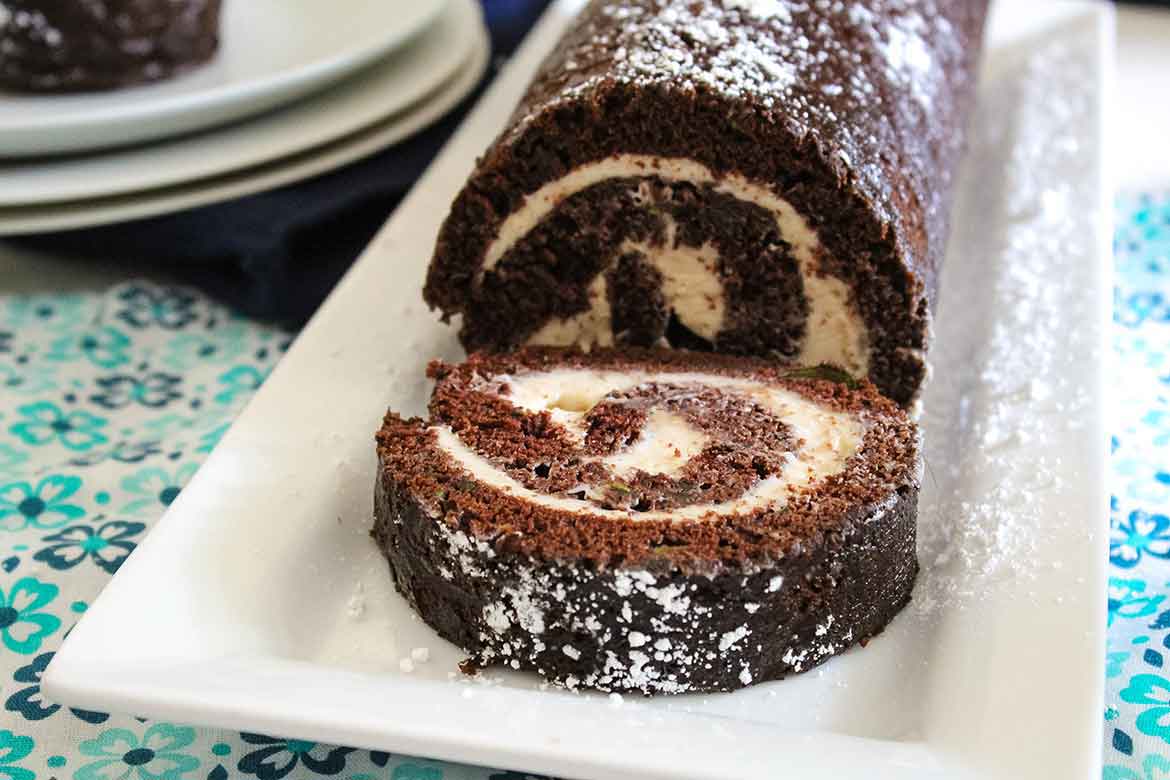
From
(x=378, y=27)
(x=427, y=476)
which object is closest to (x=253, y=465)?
(x=427, y=476)

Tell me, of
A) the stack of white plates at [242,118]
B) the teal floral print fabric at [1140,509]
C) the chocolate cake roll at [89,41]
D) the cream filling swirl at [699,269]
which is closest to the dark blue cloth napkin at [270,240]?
the stack of white plates at [242,118]

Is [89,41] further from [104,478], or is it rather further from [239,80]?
[104,478]

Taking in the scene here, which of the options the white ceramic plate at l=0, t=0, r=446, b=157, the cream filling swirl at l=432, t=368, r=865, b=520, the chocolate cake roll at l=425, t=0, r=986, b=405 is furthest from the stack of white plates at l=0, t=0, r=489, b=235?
the cream filling swirl at l=432, t=368, r=865, b=520

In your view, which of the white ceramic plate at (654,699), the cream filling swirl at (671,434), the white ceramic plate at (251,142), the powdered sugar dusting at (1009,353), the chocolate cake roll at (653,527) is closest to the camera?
the white ceramic plate at (654,699)

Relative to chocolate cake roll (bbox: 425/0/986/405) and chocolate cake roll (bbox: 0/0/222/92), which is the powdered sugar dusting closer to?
chocolate cake roll (bbox: 425/0/986/405)

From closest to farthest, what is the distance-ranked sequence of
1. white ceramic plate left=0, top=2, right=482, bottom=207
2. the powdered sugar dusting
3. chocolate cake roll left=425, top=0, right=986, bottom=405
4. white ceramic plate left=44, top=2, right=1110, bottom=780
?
white ceramic plate left=44, top=2, right=1110, bottom=780
the powdered sugar dusting
chocolate cake roll left=425, top=0, right=986, bottom=405
white ceramic plate left=0, top=2, right=482, bottom=207

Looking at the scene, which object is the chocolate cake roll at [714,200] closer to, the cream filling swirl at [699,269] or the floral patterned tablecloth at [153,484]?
the cream filling swirl at [699,269]
